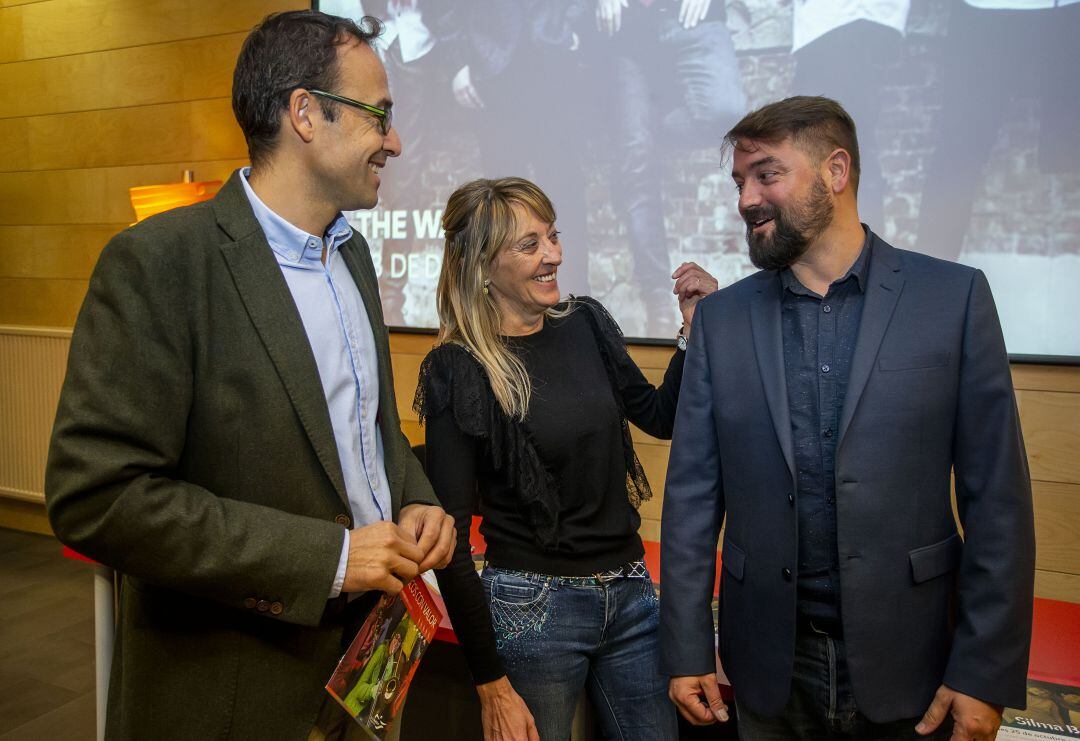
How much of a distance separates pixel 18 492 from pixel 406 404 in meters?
2.76

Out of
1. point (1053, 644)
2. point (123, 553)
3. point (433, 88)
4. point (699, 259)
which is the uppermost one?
point (433, 88)

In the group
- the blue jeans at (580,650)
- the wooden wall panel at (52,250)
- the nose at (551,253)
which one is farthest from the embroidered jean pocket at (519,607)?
the wooden wall panel at (52,250)

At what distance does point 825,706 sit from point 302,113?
4.04 ft

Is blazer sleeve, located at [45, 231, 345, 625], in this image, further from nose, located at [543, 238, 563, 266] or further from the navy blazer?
nose, located at [543, 238, 563, 266]

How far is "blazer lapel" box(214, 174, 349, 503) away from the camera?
106cm

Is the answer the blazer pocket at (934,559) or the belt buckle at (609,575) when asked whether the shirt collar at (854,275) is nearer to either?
the blazer pocket at (934,559)

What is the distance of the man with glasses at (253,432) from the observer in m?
0.94

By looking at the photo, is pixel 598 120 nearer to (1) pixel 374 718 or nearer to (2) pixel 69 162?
(1) pixel 374 718

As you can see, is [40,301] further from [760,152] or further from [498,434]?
[760,152]

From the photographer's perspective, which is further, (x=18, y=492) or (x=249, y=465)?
(x=18, y=492)

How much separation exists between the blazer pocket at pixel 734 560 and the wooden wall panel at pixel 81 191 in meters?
3.49

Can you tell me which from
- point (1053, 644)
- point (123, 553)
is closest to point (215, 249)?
point (123, 553)

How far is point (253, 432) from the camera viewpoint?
104 cm

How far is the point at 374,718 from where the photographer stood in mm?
1077
